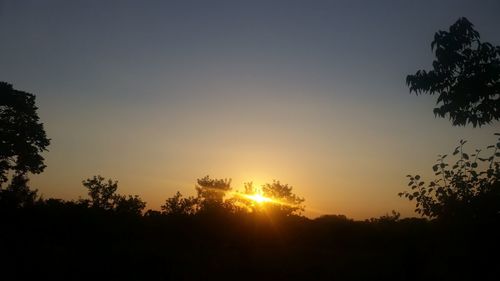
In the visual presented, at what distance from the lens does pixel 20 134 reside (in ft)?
121

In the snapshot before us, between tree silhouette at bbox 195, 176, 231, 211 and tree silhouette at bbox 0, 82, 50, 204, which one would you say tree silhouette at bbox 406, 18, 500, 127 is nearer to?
tree silhouette at bbox 0, 82, 50, 204

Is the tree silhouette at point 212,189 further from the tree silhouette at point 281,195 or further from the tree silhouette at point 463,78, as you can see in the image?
the tree silhouette at point 463,78

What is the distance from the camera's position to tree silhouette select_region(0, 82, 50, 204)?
1416 inches

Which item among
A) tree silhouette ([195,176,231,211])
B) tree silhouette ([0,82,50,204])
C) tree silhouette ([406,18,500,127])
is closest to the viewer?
tree silhouette ([406,18,500,127])

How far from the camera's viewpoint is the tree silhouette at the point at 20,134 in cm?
3597

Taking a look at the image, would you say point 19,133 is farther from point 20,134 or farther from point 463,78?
point 463,78

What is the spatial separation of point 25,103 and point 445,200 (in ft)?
128

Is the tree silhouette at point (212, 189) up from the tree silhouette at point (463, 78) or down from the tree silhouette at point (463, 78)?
up

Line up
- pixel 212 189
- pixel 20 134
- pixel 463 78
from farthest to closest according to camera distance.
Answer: pixel 212 189
pixel 20 134
pixel 463 78

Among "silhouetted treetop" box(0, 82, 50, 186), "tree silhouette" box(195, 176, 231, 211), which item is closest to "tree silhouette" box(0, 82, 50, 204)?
"silhouetted treetop" box(0, 82, 50, 186)

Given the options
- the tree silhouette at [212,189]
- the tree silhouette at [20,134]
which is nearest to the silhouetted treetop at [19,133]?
the tree silhouette at [20,134]

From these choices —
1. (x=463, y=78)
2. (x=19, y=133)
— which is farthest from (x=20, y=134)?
(x=463, y=78)

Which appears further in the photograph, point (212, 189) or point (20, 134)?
point (212, 189)

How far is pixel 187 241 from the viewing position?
834 inches
